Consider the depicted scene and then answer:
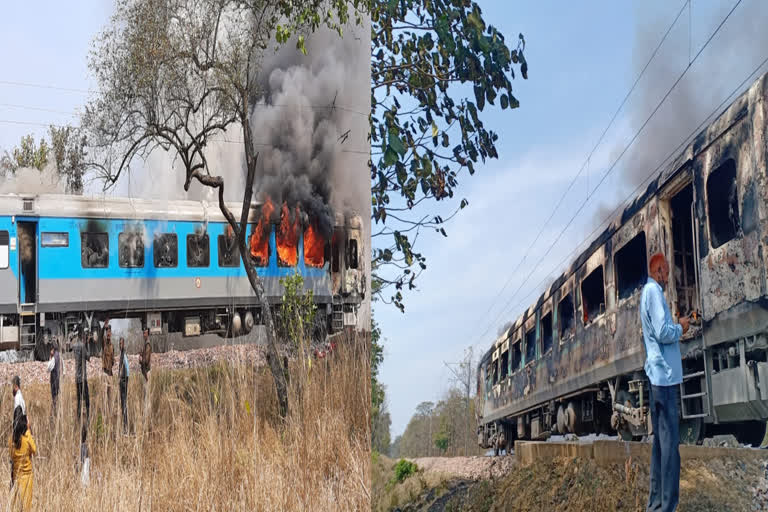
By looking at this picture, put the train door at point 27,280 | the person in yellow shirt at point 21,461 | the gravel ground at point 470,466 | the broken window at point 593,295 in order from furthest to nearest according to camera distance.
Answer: the train door at point 27,280 → the person in yellow shirt at point 21,461 → the gravel ground at point 470,466 → the broken window at point 593,295

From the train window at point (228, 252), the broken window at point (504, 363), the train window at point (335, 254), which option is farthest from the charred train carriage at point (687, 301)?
the train window at point (228, 252)

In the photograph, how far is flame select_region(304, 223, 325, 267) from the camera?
160 inches

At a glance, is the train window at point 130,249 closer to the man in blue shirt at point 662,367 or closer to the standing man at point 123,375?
the standing man at point 123,375

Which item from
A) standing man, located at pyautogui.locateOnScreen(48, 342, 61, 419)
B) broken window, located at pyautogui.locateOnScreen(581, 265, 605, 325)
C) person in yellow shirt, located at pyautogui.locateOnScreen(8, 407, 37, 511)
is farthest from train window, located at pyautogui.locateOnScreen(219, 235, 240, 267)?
broken window, located at pyautogui.locateOnScreen(581, 265, 605, 325)

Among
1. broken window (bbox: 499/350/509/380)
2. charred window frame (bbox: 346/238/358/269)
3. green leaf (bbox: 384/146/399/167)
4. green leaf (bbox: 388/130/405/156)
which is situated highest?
green leaf (bbox: 388/130/405/156)

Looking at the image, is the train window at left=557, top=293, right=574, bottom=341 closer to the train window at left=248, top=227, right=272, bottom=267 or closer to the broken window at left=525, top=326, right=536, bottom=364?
the broken window at left=525, top=326, right=536, bottom=364

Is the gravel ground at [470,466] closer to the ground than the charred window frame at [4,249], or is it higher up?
closer to the ground

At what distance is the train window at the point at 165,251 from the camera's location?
3.88 meters

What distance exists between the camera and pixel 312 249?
13.3 ft

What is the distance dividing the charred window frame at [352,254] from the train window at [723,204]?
2212mm

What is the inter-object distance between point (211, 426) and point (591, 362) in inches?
78.4

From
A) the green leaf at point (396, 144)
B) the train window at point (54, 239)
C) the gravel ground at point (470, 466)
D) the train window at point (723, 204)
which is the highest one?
the green leaf at point (396, 144)

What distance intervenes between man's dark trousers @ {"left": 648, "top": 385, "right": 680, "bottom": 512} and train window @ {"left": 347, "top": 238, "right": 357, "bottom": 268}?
2024 millimetres

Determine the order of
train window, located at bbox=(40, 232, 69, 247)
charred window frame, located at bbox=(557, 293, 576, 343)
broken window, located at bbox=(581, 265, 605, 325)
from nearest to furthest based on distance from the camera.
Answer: broken window, located at bbox=(581, 265, 605, 325)
charred window frame, located at bbox=(557, 293, 576, 343)
train window, located at bbox=(40, 232, 69, 247)
